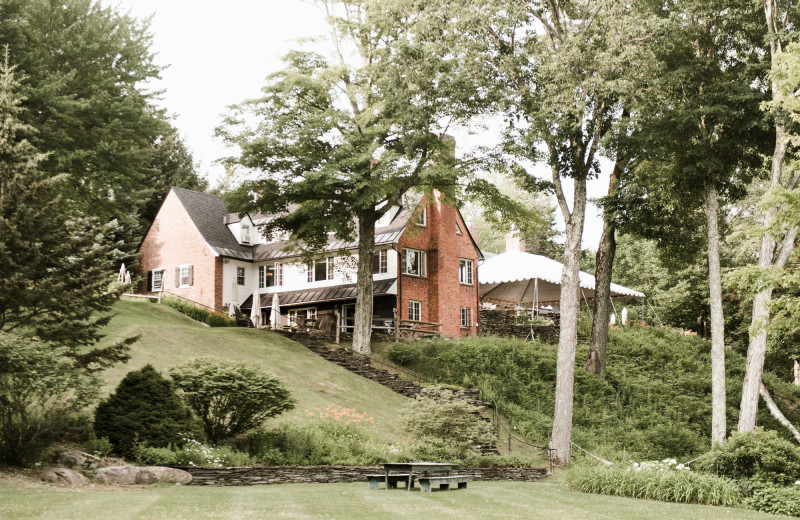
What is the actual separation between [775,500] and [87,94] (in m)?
24.9

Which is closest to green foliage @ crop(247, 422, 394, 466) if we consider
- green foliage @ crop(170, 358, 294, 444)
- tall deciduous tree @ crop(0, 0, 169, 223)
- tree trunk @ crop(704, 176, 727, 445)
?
green foliage @ crop(170, 358, 294, 444)

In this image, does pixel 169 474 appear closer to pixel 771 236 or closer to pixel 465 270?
pixel 771 236

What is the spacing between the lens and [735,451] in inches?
548

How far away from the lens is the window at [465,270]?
39031mm

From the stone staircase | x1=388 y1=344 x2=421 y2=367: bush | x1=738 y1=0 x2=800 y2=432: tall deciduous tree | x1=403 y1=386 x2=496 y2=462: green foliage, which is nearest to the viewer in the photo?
x1=403 y1=386 x2=496 y2=462: green foliage

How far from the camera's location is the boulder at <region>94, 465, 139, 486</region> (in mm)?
12633

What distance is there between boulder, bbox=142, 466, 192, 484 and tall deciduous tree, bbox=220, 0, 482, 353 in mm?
14734

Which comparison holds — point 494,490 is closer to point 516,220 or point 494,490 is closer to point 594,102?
point 594,102

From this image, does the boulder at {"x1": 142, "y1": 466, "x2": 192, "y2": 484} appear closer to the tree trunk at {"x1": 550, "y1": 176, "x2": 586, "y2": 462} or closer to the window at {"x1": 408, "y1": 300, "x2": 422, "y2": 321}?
the tree trunk at {"x1": 550, "y1": 176, "x2": 586, "y2": 462}

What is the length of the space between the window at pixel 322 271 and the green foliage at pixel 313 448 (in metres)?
20.7

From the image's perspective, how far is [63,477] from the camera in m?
12.4

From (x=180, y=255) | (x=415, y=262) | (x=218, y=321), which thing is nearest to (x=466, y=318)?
(x=415, y=262)

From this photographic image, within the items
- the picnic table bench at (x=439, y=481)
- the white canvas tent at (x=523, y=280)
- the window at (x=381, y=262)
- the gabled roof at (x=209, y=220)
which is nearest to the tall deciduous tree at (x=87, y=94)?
the gabled roof at (x=209, y=220)

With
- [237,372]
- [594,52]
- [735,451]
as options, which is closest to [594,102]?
[594,52]
